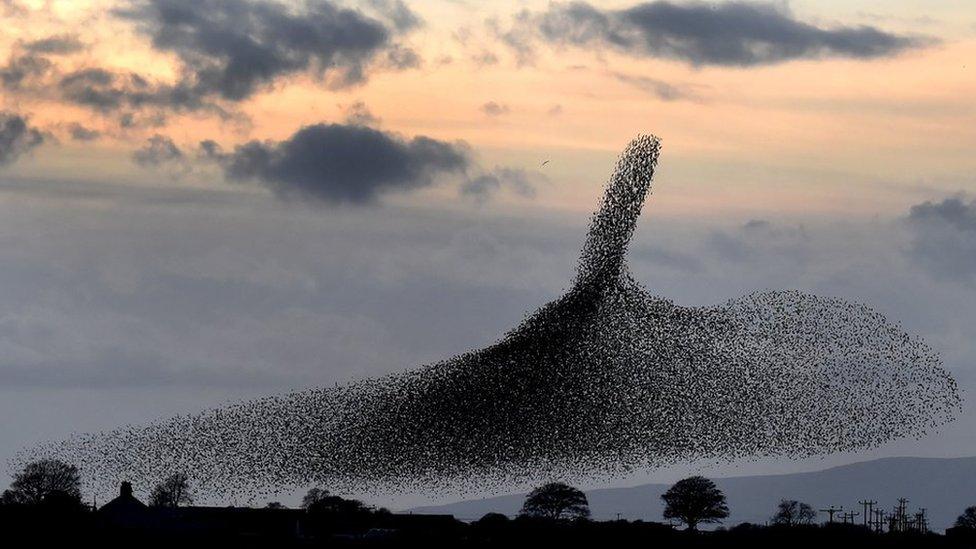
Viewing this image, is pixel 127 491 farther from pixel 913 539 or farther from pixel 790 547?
pixel 913 539

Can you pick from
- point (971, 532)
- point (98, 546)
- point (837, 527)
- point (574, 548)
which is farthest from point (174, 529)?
point (971, 532)

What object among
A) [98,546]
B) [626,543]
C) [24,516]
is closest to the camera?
[98,546]

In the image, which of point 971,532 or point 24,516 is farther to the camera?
point 971,532

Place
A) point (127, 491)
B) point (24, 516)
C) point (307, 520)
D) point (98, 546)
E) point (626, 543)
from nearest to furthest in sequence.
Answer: point (98, 546), point (24, 516), point (626, 543), point (127, 491), point (307, 520)

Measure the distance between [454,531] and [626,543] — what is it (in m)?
27.6

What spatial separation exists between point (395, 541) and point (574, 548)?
15.1m

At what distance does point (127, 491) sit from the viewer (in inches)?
6235

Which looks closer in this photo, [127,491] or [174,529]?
[174,529]

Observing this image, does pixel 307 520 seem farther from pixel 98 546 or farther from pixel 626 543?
pixel 98 546

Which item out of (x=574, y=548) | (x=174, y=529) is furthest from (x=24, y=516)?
(x=574, y=548)

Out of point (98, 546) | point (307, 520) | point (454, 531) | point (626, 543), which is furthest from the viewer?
point (307, 520)

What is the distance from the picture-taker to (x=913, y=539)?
181 m

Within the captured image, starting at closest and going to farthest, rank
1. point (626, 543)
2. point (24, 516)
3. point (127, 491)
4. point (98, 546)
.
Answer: point (98, 546)
point (24, 516)
point (626, 543)
point (127, 491)

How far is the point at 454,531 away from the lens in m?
171
